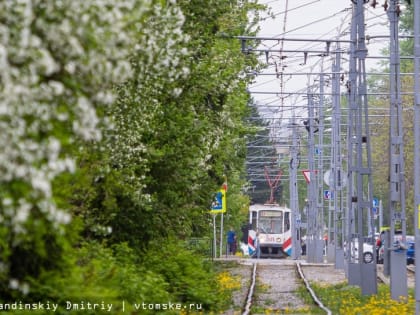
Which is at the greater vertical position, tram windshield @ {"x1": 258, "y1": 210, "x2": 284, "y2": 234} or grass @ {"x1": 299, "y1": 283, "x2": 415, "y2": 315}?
tram windshield @ {"x1": 258, "y1": 210, "x2": 284, "y2": 234}

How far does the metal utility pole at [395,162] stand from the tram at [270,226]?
4572cm

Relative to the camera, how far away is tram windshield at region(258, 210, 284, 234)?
246ft

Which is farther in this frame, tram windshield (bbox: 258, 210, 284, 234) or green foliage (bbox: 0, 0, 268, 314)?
tram windshield (bbox: 258, 210, 284, 234)

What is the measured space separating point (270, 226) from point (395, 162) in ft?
158

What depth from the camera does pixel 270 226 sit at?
75375 mm

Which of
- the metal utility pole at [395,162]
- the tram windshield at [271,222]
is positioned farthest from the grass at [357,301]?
the tram windshield at [271,222]

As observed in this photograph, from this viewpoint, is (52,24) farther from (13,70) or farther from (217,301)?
(217,301)

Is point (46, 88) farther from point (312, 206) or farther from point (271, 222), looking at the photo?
point (271, 222)

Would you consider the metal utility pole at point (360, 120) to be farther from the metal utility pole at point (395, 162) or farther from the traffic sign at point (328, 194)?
the traffic sign at point (328, 194)

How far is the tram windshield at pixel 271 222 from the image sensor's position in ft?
246

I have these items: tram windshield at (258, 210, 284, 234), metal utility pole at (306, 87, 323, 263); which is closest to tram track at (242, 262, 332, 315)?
metal utility pole at (306, 87, 323, 263)

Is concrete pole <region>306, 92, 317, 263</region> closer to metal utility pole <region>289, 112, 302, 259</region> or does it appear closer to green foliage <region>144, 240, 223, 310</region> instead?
metal utility pole <region>289, 112, 302, 259</region>

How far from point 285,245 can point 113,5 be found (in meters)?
69.3

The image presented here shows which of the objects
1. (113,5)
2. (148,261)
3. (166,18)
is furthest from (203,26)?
(113,5)
